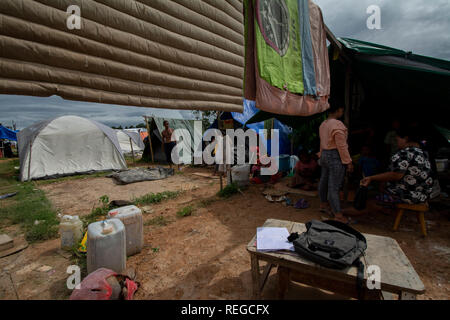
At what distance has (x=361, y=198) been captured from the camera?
144 inches

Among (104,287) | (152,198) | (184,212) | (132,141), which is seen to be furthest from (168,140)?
(132,141)

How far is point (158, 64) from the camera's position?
1416 millimetres

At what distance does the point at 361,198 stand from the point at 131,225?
376 centimetres

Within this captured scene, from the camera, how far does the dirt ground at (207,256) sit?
2301mm

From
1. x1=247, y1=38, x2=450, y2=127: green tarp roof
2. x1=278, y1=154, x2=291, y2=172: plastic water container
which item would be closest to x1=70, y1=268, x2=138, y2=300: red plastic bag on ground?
x1=247, y1=38, x2=450, y2=127: green tarp roof

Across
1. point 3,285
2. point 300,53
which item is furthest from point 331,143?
point 3,285

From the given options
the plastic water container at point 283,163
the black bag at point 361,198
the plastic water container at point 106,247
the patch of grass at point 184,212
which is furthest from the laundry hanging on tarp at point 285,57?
the plastic water container at point 283,163

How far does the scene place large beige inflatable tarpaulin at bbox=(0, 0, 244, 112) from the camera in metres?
0.95

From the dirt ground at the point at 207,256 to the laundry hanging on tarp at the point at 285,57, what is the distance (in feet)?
6.72

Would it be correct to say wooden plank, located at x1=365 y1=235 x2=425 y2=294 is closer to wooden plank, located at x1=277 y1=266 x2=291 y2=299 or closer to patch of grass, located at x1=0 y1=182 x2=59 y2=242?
wooden plank, located at x1=277 y1=266 x2=291 y2=299

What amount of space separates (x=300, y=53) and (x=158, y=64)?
96.3 inches

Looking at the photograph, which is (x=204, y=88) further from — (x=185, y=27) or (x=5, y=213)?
(x=5, y=213)

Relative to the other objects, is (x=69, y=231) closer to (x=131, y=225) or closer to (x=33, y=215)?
(x=131, y=225)

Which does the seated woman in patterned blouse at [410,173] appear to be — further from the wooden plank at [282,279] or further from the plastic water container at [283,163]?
the plastic water container at [283,163]
